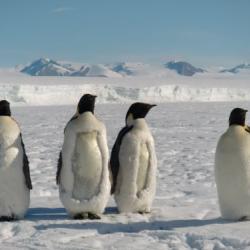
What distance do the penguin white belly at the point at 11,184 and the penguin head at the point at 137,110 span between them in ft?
3.32

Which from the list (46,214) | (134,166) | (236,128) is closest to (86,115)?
(134,166)

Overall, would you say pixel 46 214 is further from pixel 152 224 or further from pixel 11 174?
pixel 152 224

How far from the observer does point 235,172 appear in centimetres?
466

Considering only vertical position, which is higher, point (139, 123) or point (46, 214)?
point (139, 123)

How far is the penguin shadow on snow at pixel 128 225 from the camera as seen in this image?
4.38 m

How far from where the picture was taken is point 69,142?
4.85 metres

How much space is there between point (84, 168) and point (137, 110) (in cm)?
69

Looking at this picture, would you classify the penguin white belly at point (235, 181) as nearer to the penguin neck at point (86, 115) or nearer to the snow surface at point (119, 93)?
the penguin neck at point (86, 115)

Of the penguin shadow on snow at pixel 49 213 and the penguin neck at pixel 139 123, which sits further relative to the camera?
the penguin neck at pixel 139 123

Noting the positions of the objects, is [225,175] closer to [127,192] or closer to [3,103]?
[127,192]

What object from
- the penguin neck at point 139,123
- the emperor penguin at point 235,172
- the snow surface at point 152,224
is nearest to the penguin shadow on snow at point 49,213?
the snow surface at point 152,224

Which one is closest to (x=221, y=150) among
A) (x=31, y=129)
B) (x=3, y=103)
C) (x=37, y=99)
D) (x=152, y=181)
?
(x=152, y=181)

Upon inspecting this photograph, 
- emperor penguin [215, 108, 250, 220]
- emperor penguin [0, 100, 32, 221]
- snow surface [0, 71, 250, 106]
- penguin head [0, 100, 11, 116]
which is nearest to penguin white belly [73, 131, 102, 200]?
emperor penguin [0, 100, 32, 221]

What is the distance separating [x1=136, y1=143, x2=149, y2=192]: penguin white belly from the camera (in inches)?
201
